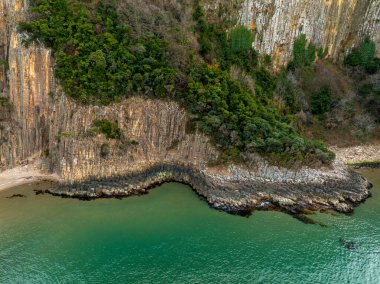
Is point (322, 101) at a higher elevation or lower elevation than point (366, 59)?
lower

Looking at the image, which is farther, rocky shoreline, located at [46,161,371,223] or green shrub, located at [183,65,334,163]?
green shrub, located at [183,65,334,163]

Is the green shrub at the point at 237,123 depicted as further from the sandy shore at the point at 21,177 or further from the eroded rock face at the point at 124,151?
the sandy shore at the point at 21,177

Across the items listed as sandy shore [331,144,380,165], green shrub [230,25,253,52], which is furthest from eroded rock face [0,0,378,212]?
green shrub [230,25,253,52]

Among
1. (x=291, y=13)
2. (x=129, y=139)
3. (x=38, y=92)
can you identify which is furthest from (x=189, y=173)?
(x=291, y=13)

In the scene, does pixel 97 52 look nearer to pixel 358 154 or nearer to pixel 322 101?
pixel 322 101

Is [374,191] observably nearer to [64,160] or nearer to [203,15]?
[203,15]

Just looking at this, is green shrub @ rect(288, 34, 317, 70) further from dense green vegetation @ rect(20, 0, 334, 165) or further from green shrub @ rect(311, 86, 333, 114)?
dense green vegetation @ rect(20, 0, 334, 165)

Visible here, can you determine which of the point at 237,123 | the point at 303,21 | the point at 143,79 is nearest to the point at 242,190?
the point at 237,123
